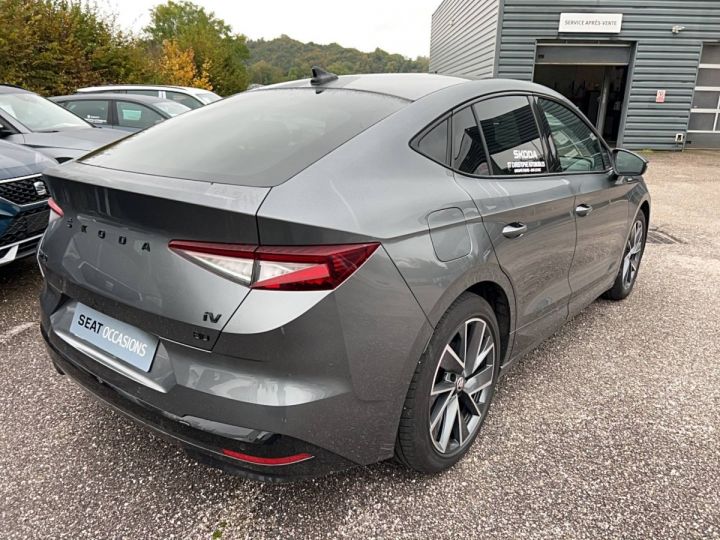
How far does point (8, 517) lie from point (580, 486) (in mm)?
2171

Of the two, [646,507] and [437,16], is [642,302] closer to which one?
[646,507]

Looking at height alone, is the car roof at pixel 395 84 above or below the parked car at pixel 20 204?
above

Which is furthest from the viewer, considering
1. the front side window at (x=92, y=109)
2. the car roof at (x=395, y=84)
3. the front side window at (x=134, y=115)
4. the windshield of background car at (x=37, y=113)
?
the front side window at (x=92, y=109)

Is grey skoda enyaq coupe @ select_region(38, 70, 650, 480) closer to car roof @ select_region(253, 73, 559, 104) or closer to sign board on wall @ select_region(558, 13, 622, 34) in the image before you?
car roof @ select_region(253, 73, 559, 104)

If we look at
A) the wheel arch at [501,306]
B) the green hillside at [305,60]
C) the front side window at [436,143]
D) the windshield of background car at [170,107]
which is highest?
the green hillside at [305,60]

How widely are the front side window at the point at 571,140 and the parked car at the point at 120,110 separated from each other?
6.59m

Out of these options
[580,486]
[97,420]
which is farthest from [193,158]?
[580,486]

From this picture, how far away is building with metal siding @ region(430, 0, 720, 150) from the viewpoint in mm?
14227

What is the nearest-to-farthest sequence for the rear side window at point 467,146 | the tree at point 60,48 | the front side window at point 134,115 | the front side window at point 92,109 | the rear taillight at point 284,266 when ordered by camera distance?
the rear taillight at point 284,266, the rear side window at point 467,146, the front side window at point 134,115, the front side window at point 92,109, the tree at point 60,48

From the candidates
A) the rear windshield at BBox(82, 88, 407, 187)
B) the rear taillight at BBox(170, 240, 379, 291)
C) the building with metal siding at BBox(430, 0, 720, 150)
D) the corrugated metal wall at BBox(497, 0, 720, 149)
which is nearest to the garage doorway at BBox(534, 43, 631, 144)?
the building with metal siding at BBox(430, 0, 720, 150)

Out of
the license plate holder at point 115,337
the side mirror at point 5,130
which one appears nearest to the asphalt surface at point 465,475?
the license plate holder at point 115,337

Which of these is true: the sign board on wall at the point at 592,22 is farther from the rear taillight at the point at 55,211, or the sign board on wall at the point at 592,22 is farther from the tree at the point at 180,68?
the tree at the point at 180,68

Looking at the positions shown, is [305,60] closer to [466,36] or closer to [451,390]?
[466,36]

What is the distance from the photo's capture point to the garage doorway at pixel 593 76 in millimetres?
14727
